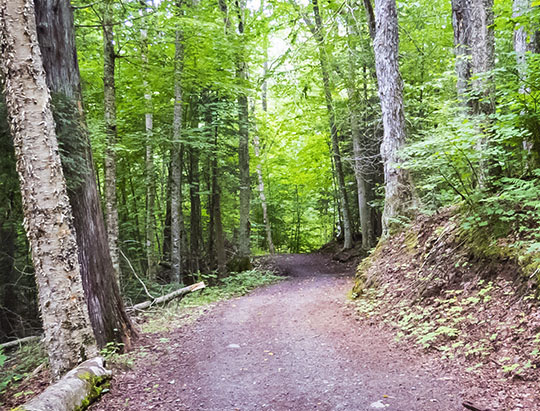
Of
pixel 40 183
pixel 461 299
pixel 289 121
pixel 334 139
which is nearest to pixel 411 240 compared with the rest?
pixel 461 299

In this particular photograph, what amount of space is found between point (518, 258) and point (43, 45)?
701 centimetres

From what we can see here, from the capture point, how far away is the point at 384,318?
6035mm

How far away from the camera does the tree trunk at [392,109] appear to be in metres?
8.64

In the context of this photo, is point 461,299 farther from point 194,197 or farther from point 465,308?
point 194,197

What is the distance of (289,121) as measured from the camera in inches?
638

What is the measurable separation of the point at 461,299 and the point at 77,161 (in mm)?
5823

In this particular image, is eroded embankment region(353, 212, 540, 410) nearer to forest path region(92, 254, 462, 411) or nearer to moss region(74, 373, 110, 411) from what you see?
forest path region(92, 254, 462, 411)

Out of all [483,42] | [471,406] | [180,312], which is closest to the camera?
[471,406]

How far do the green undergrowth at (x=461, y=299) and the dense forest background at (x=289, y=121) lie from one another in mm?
282

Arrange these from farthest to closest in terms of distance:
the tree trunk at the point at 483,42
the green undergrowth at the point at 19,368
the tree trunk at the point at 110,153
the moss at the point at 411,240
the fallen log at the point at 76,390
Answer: the tree trunk at the point at 110,153
the moss at the point at 411,240
the tree trunk at the point at 483,42
the green undergrowth at the point at 19,368
the fallen log at the point at 76,390

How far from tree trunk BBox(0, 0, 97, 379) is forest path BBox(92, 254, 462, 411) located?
0.91m

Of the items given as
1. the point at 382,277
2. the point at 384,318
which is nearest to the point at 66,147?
the point at 384,318

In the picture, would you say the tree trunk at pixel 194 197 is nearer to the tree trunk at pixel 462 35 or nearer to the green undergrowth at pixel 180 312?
the green undergrowth at pixel 180 312

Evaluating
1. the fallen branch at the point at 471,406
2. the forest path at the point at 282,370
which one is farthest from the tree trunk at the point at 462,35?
the fallen branch at the point at 471,406
